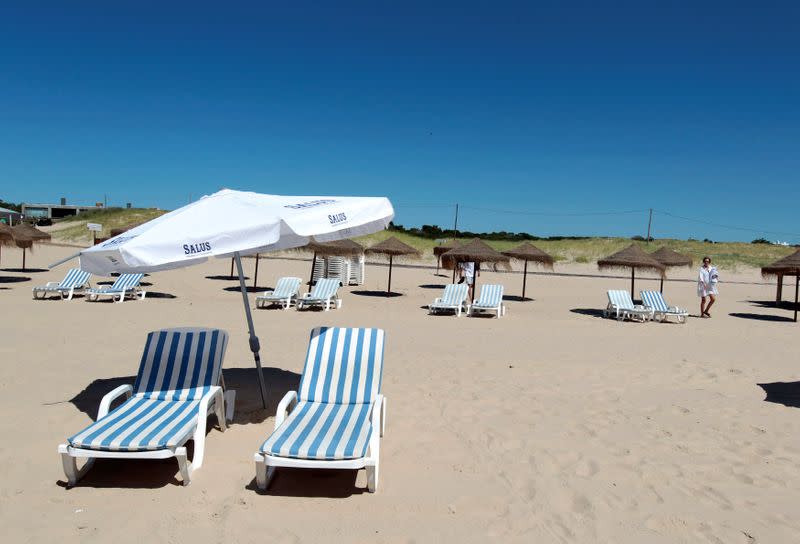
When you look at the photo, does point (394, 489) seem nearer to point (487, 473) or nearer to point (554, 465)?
point (487, 473)

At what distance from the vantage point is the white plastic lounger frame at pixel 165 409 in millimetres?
3318

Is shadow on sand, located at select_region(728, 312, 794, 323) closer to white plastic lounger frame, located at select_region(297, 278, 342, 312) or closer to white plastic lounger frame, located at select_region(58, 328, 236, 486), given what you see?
white plastic lounger frame, located at select_region(297, 278, 342, 312)

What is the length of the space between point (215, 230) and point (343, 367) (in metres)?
1.48

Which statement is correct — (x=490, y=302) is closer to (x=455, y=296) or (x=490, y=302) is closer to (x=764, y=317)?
(x=455, y=296)

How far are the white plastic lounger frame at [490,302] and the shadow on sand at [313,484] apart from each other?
9.15m

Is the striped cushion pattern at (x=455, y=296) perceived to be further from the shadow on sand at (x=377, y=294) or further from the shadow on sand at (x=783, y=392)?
the shadow on sand at (x=783, y=392)

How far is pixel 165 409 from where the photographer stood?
4.05 meters

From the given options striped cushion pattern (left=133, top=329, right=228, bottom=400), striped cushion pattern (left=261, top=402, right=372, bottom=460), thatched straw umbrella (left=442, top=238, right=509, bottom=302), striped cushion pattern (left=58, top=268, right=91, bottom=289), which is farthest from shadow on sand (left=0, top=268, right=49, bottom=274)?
striped cushion pattern (left=261, top=402, right=372, bottom=460)

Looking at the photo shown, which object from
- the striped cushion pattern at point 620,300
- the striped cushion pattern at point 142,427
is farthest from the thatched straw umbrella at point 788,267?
the striped cushion pattern at point 142,427

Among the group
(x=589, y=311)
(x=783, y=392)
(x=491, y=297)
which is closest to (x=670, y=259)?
(x=589, y=311)

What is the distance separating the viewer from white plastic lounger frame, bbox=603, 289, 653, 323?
13.0 meters

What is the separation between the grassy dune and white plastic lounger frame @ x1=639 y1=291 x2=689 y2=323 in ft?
76.1

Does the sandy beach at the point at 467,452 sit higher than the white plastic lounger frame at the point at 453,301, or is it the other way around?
the white plastic lounger frame at the point at 453,301

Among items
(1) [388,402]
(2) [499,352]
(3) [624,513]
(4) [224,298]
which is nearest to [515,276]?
(4) [224,298]
